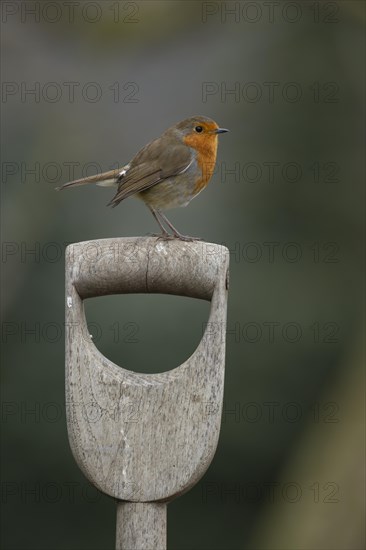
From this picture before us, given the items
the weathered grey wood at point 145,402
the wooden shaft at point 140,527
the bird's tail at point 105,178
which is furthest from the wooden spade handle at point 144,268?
the bird's tail at point 105,178

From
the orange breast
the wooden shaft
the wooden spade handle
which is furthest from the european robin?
the wooden shaft

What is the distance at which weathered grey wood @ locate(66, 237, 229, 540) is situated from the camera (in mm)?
2578

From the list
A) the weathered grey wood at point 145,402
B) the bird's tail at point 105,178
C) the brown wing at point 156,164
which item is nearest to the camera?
the weathered grey wood at point 145,402

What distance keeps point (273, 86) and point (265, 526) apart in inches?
88.4

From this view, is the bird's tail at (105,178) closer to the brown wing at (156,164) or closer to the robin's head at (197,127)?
the brown wing at (156,164)

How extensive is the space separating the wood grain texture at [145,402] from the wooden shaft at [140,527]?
0.03m

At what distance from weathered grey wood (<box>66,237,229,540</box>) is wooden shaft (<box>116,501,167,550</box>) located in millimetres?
29

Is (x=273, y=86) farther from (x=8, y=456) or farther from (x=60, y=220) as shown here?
(x=8, y=456)

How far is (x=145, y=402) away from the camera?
259 centimetres

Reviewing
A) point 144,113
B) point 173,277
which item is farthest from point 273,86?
point 173,277

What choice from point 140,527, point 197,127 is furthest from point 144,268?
point 197,127

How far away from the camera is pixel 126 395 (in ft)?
8.49

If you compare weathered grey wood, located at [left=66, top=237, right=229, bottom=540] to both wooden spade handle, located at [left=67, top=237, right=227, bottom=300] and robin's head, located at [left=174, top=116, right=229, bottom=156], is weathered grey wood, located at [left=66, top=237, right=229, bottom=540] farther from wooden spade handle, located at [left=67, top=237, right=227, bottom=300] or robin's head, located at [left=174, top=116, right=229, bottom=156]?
robin's head, located at [left=174, top=116, right=229, bottom=156]

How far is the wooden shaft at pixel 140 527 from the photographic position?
102 inches
